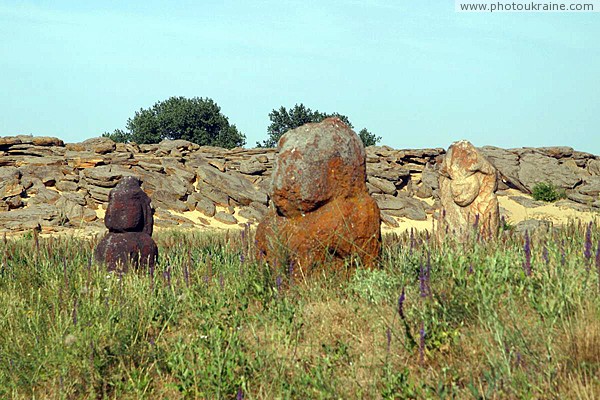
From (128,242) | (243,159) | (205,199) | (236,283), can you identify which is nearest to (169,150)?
(243,159)

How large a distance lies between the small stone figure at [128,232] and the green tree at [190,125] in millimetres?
36311

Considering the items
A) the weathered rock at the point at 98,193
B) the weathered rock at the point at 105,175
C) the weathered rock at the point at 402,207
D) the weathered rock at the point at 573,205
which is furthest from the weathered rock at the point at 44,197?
the weathered rock at the point at 573,205

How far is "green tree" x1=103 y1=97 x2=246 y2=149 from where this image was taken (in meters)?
45.9

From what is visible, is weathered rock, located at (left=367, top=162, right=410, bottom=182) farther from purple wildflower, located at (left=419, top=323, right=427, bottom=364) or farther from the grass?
purple wildflower, located at (left=419, top=323, right=427, bottom=364)

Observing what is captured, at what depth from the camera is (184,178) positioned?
76.1 ft

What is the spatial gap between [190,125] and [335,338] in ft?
138

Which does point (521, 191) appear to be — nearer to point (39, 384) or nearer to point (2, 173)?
point (2, 173)

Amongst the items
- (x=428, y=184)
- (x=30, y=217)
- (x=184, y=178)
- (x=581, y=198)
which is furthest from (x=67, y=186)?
(x=581, y=198)

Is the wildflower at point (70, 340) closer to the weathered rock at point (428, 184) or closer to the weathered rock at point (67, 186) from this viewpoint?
the weathered rock at point (67, 186)

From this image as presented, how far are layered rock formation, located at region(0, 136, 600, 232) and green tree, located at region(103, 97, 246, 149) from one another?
17794mm

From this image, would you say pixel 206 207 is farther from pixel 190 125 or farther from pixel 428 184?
pixel 190 125

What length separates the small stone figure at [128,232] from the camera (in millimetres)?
8703

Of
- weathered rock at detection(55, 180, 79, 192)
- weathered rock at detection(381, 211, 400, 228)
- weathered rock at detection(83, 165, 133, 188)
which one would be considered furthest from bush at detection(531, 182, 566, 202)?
weathered rock at detection(55, 180, 79, 192)

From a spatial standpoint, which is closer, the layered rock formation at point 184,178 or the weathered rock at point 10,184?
the layered rock formation at point 184,178
